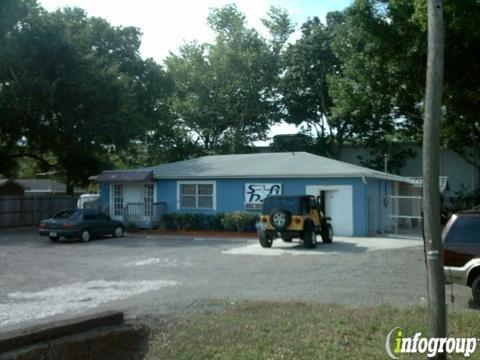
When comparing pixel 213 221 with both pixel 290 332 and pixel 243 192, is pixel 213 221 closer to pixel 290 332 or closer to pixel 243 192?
pixel 243 192

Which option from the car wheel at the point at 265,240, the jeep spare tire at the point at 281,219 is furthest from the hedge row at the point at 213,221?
the jeep spare tire at the point at 281,219

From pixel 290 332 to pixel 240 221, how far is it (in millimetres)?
18297

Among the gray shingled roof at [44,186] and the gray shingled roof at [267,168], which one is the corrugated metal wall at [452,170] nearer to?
the gray shingled roof at [267,168]

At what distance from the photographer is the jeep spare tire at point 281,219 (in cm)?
1930

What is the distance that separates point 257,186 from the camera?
2688cm

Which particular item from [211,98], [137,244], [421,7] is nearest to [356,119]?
[211,98]


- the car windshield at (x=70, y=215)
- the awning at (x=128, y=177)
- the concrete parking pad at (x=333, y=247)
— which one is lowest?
the concrete parking pad at (x=333, y=247)

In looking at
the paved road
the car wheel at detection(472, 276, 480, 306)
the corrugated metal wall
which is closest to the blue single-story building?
the paved road

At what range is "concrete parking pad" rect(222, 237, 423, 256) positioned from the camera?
18.8 metres

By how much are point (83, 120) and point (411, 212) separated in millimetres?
20380

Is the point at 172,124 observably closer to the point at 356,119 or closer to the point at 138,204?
the point at 356,119

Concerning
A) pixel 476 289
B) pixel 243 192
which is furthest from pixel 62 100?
pixel 476 289

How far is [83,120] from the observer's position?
3447cm

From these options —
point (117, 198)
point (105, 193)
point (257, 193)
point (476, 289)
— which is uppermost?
point (105, 193)
